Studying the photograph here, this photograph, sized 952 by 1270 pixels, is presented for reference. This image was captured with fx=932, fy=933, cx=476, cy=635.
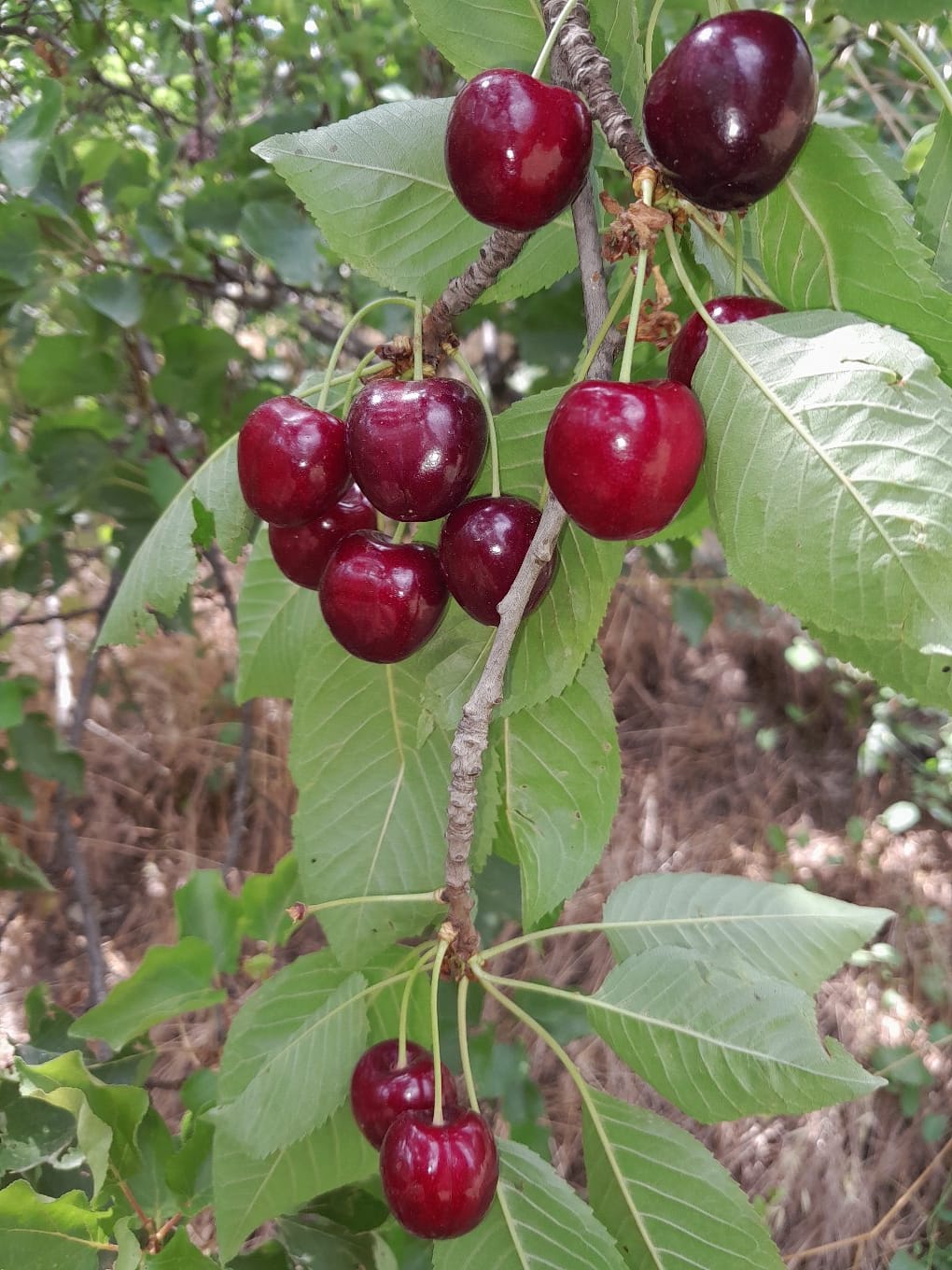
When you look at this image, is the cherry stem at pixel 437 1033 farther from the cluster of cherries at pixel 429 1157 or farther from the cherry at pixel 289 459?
the cherry at pixel 289 459

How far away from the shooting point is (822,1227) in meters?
2.39

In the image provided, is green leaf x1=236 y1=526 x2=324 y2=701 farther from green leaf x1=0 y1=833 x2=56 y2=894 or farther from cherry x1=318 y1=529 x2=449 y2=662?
green leaf x1=0 y1=833 x2=56 y2=894

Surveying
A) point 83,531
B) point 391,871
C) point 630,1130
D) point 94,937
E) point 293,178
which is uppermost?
point 293,178

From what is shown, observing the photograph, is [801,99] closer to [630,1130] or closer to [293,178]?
[293,178]

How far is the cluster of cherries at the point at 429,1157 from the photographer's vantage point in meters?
0.75

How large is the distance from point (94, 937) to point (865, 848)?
2.51 m

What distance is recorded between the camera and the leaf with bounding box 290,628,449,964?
3.16 feet

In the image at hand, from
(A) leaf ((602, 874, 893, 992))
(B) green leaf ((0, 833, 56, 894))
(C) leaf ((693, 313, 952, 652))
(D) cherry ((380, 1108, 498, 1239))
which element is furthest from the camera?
(B) green leaf ((0, 833, 56, 894))

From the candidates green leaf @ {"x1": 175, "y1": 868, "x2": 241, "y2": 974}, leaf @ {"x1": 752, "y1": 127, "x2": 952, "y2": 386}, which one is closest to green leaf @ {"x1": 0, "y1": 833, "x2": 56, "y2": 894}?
green leaf @ {"x1": 175, "y1": 868, "x2": 241, "y2": 974}

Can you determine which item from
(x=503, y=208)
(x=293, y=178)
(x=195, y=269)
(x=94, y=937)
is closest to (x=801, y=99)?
(x=503, y=208)

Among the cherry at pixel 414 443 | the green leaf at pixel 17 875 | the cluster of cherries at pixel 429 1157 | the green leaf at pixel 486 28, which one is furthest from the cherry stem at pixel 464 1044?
the green leaf at pixel 17 875

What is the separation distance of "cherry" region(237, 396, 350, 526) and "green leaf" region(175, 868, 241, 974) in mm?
678

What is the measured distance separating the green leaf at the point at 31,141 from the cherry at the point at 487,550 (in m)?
1.06

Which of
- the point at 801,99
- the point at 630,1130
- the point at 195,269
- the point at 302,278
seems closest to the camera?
the point at 801,99
